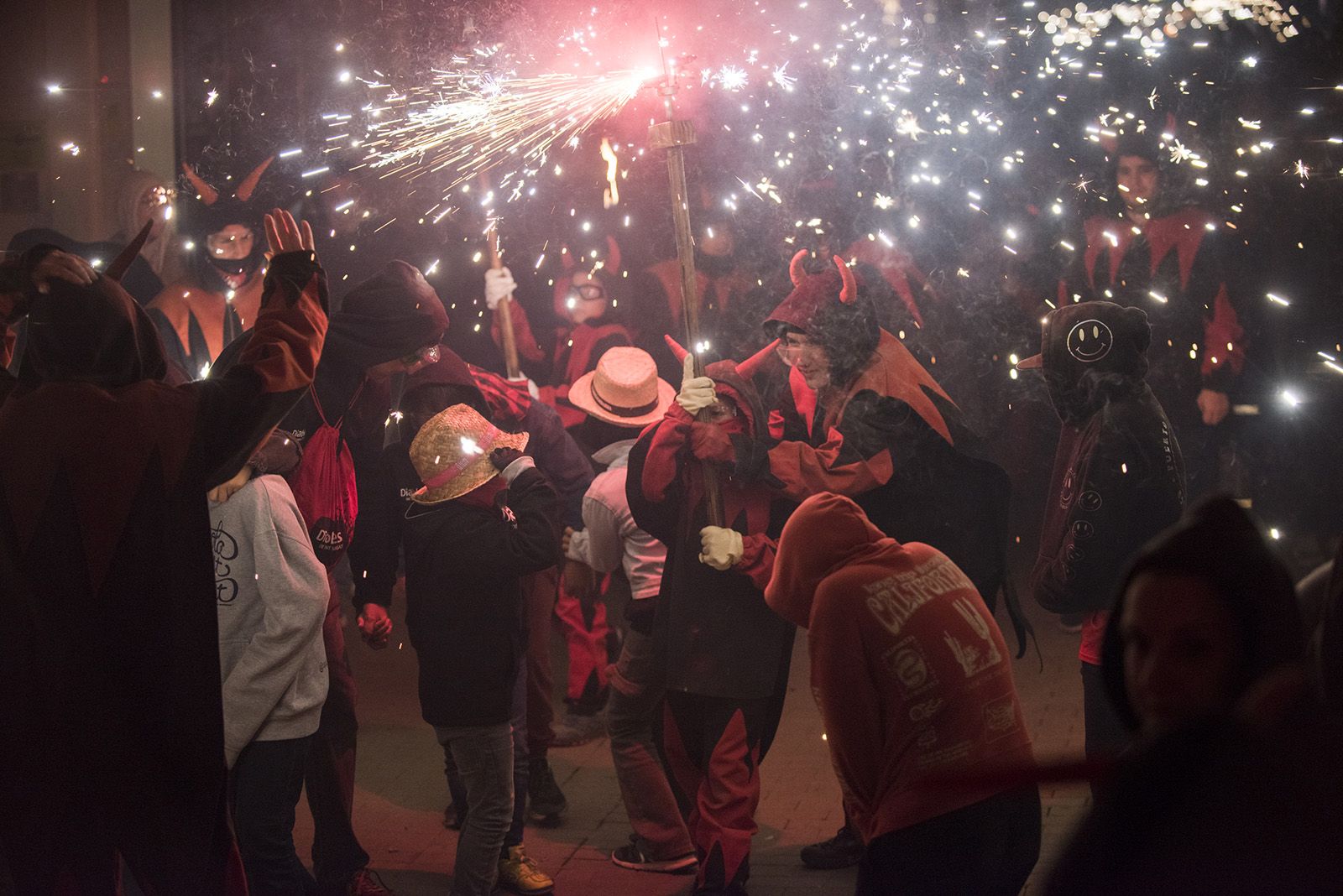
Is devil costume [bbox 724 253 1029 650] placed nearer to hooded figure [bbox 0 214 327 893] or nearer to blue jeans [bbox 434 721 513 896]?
blue jeans [bbox 434 721 513 896]

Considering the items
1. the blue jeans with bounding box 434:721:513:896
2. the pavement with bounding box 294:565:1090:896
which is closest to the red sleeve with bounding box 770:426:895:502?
the pavement with bounding box 294:565:1090:896

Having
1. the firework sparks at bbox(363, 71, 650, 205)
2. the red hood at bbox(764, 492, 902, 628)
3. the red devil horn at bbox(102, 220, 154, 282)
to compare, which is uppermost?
the firework sparks at bbox(363, 71, 650, 205)

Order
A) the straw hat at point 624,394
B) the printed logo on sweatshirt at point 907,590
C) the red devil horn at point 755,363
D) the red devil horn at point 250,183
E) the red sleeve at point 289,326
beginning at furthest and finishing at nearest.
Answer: the red devil horn at point 250,183
the straw hat at point 624,394
the red devil horn at point 755,363
the red sleeve at point 289,326
the printed logo on sweatshirt at point 907,590

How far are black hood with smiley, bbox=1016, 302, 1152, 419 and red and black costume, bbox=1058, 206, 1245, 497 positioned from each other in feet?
3.95

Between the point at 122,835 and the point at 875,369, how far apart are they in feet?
9.47

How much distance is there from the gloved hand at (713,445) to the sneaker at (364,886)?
74.8 inches

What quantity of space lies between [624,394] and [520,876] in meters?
2.19

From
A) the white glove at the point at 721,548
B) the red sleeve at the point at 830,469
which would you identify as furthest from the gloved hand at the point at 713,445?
the white glove at the point at 721,548

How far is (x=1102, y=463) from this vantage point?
4379mm

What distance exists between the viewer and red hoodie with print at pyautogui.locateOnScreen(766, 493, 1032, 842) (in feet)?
10.1

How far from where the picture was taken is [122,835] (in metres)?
3.24

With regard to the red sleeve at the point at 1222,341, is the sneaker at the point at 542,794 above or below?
below

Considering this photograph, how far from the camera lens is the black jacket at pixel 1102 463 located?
4363 millimetres

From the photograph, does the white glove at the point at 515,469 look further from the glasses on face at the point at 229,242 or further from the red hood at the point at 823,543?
the glasses on face at the point at 229,242
